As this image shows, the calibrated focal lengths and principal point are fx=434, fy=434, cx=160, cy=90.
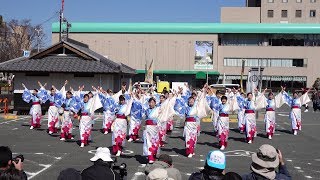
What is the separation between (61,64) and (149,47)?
31.3 meters

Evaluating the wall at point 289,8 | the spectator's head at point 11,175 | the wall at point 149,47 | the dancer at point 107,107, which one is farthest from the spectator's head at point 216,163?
the wall at point 289,8

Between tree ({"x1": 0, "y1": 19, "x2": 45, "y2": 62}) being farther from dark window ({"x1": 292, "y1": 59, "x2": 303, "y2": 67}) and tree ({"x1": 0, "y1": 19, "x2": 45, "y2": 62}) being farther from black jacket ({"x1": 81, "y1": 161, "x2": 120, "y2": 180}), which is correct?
black jacket ({"x1": 81, "y1": 161, "x2": 120, "y2": 180})

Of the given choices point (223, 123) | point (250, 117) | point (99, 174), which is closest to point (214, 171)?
point (99, 174)

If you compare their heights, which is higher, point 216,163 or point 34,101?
point 34,101

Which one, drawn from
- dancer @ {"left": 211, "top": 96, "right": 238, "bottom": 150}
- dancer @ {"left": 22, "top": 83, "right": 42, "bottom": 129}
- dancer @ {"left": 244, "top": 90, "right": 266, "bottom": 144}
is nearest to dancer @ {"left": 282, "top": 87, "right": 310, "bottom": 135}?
dancer @ {"left": 244, "top": 90, "right": 266, "bottom": 144}

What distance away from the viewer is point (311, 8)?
212ft

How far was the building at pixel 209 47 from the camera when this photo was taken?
5600 cm

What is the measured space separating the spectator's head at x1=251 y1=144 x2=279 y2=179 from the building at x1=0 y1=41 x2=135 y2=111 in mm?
21146

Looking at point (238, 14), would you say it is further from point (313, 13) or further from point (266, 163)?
point (266, 163)

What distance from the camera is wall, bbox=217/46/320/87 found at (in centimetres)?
5625

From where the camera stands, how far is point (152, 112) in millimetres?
11312

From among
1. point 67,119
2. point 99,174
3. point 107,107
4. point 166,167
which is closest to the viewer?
point 99,174

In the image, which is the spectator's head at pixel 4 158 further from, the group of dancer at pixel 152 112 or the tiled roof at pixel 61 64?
the tiled roof at pixel 61 64

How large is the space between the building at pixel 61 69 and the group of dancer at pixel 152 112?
7.76 meters
